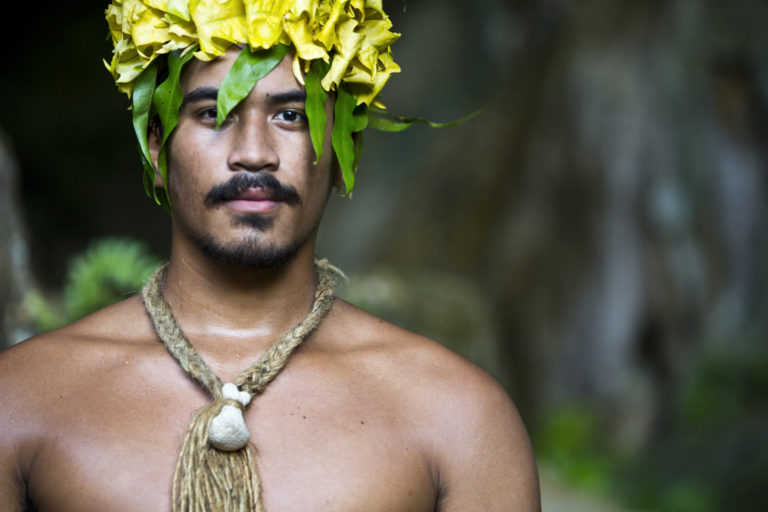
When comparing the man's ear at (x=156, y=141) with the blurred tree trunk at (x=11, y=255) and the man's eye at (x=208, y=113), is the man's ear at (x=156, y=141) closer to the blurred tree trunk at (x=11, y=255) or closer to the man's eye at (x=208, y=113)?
the man's eye at (x=208, y=113)

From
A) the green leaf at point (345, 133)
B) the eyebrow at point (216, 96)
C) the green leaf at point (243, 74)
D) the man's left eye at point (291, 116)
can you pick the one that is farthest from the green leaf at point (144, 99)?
the green leaf at point (345, 133)

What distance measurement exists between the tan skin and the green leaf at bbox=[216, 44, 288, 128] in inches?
1.4

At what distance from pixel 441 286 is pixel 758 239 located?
2827 mm

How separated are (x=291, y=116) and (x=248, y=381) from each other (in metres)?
0.67

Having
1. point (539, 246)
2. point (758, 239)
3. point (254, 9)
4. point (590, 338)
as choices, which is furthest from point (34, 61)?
point (254, 9)

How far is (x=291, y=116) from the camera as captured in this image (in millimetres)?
2654

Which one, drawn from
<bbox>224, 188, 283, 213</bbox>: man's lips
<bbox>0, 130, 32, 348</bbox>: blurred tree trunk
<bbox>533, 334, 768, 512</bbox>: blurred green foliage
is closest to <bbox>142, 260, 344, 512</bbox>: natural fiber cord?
<bbox>224, 188, 283, 213</bbox>: man's lips

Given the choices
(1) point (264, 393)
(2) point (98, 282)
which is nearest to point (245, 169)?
(1) point (264, 393)

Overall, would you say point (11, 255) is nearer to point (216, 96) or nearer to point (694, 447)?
point (216, 96)

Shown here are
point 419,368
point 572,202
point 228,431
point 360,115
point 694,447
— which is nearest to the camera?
point 228,431

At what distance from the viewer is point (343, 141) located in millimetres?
2740

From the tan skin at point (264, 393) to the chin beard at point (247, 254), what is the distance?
2 cm

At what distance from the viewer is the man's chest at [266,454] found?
240 centimetres

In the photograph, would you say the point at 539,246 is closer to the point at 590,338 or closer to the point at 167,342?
the point at 590,338
